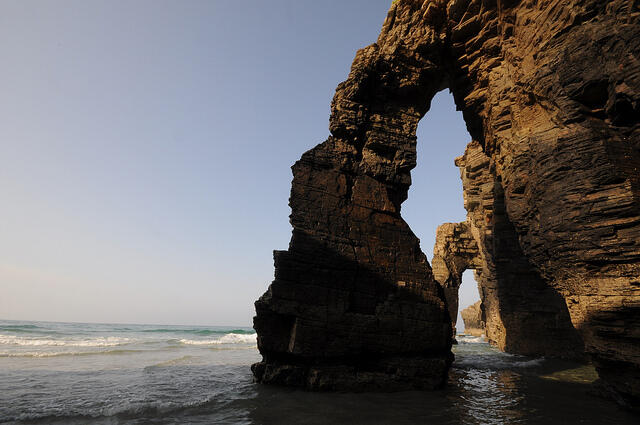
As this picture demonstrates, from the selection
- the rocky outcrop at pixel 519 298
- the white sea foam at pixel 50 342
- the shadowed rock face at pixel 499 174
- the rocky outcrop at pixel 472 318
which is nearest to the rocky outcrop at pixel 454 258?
the rocky outcrop at pixel 519 298

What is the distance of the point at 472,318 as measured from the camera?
51.4 m

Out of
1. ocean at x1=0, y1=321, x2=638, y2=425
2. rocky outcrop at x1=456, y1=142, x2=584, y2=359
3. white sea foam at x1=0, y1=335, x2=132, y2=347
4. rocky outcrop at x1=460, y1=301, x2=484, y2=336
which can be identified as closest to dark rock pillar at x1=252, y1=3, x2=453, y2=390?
ocean at x1=0, y1=321, x2=638, y2=425

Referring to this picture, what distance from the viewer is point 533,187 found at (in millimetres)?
8141

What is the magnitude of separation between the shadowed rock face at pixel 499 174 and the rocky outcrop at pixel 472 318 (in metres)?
47.3

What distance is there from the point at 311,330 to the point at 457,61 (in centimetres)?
1187

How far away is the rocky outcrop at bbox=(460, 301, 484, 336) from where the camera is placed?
163 feet

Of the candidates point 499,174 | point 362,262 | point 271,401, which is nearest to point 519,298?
point 499,174

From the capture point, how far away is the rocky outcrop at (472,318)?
1953 inches

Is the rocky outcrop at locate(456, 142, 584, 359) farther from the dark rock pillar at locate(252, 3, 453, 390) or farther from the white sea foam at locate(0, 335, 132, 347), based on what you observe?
the white sea foam at locate(0, 335, 132, 347)

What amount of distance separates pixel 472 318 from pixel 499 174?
49.7 metres

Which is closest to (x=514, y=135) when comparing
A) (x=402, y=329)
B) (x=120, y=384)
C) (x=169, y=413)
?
(x=402, y=329)

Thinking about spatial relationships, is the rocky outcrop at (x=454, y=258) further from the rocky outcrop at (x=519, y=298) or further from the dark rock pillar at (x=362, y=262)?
the dark rock pillar at (x=362, y=262)

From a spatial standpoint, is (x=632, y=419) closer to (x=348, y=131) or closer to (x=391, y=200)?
(x=391, y=200)

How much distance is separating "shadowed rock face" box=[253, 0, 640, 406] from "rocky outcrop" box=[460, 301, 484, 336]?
4732 centimetres
